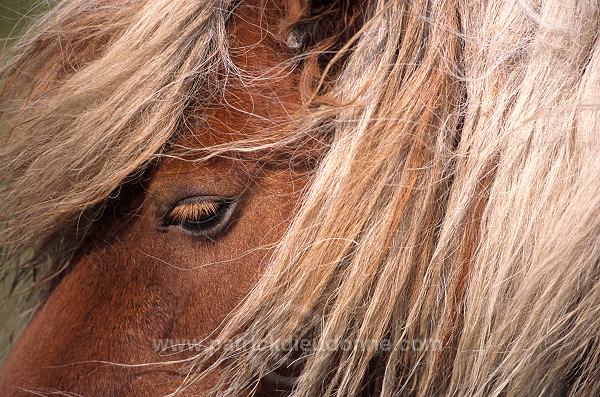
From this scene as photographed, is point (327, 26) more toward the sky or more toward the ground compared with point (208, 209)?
more toward the sky

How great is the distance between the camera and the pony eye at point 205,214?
3.53ft

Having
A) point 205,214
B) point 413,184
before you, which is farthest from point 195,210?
point 413,184

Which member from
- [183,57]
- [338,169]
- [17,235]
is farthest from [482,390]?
[17,235]

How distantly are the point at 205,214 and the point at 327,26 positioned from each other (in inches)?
15.9

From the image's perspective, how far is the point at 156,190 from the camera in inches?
43.3

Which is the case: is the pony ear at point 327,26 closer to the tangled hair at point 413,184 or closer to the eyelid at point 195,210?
the tangled hair at point 413,184

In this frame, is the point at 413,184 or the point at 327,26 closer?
the point at 413,184

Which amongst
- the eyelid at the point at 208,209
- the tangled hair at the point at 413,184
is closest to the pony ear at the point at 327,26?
the tangled hair at the point at 413,184

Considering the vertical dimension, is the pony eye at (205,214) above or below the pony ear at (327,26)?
below

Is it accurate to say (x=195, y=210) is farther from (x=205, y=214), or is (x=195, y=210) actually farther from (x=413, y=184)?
(x=413, y=184)

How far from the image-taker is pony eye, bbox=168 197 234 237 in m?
1.08

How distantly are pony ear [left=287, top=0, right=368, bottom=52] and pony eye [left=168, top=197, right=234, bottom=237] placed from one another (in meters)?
0.31

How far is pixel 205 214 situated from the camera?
108cm

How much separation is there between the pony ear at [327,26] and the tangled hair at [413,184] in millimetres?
20
